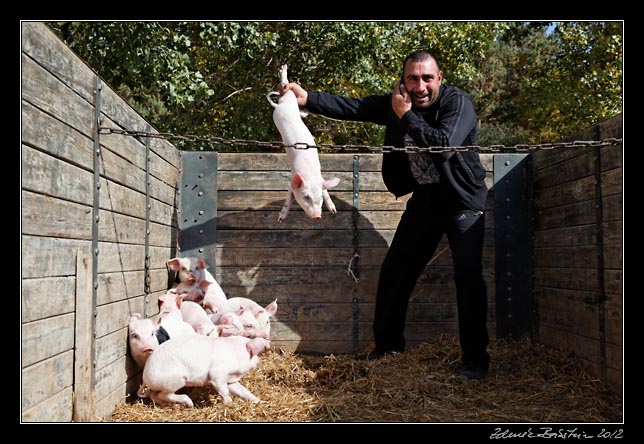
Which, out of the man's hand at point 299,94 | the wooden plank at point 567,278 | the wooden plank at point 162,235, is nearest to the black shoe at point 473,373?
the wooden plank at point 567,278

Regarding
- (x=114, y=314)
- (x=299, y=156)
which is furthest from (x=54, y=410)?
(x=299, y=156)

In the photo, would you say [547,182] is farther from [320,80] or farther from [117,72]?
[320,80]

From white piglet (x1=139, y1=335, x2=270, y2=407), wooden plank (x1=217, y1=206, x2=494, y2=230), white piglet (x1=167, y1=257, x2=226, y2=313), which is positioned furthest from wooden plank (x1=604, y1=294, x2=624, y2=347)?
white piglet (x1=167, y1=257, x2=226, y2=313)

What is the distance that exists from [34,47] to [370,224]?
3663 millimetres

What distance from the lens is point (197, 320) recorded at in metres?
5.00

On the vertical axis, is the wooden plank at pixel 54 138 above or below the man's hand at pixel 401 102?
below

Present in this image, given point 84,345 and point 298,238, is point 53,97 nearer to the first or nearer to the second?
point 84,345

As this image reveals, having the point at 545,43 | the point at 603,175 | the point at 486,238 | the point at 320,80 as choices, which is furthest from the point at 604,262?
the point at 545,43

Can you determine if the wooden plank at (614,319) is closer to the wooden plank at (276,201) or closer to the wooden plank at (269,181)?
the wooden plank at (269,181)

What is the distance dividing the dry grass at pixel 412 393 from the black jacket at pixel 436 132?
50.9 inches

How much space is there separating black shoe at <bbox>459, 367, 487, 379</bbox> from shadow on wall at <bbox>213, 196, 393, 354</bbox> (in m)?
1.18

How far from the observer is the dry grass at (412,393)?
421 cm

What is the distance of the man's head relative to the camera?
5.05 meters

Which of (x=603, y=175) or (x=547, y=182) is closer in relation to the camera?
(x=603, y=175)
